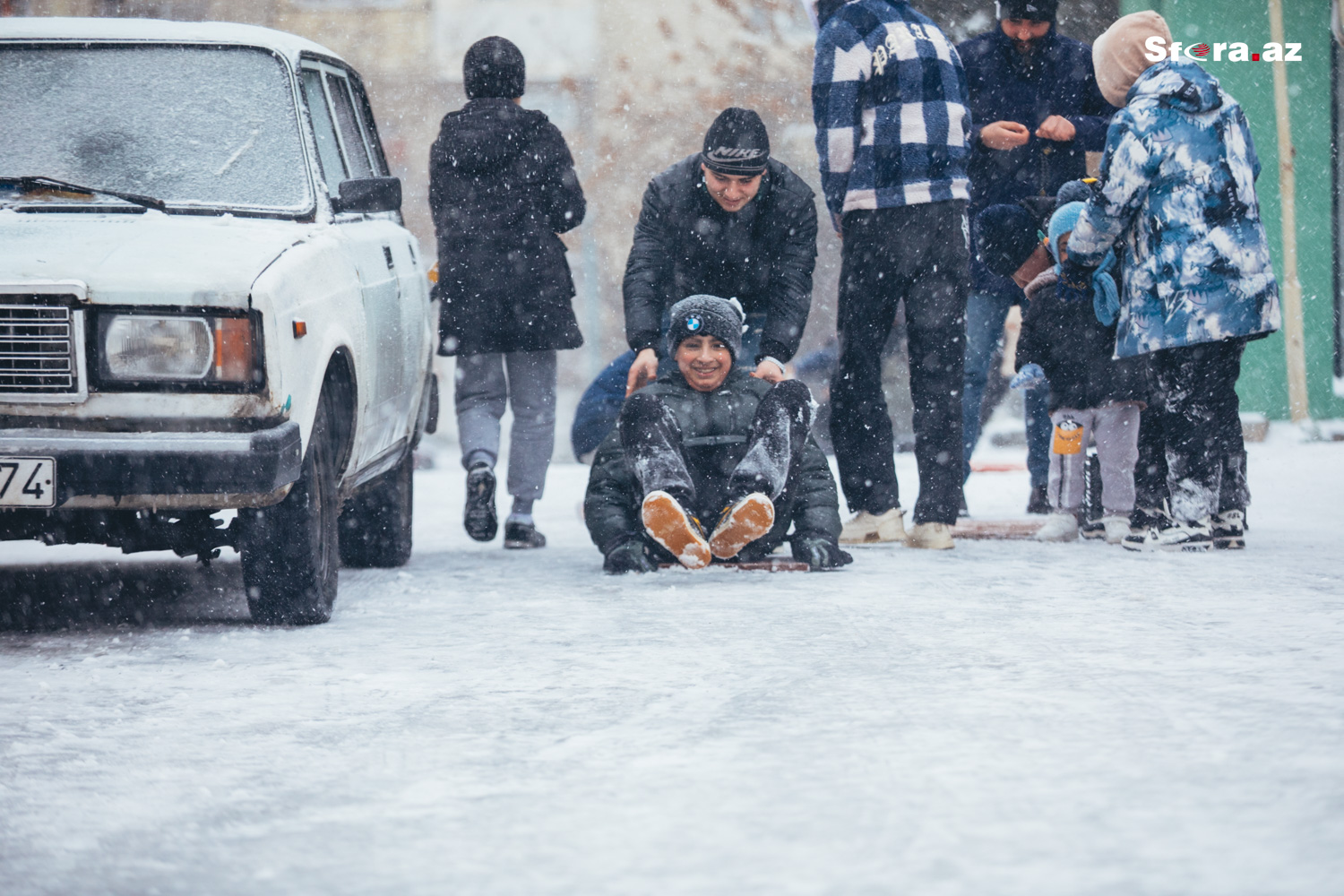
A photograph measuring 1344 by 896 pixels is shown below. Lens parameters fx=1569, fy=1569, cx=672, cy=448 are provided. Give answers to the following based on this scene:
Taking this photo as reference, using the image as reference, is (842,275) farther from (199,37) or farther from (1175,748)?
(1175,748)

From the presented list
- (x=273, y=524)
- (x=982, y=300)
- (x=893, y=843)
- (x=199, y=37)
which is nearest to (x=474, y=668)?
(x=273, y=524)

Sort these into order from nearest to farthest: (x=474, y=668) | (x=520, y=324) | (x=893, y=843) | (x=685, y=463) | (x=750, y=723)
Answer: (x=893, y=843) → (x=750, y=723) → (x=474, y=668) → (x=685, y=463) → (x=520, y=324)

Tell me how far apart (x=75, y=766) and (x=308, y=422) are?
5.09ft

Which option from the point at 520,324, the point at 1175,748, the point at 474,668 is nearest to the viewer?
the point at 1175,748

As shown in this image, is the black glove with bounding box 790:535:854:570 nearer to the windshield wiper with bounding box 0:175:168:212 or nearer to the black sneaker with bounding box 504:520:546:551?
the black sneaker with bounding box 504:520:546:551

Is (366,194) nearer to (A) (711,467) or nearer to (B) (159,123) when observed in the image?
(B) (159,123)

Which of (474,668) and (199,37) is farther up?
(199,37)

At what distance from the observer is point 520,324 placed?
681 cm

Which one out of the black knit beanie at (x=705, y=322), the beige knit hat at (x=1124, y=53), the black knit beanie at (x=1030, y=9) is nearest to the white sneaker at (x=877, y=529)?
the black knit beanie at (x=705, y=322)

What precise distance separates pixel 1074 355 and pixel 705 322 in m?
1.69

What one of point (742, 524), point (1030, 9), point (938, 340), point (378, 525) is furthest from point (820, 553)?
point (1030, 9)

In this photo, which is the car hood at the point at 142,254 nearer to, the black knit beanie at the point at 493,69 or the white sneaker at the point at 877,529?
the black knit beanie at the point at 493,69

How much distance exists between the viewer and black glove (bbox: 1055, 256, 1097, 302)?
620 centimetres

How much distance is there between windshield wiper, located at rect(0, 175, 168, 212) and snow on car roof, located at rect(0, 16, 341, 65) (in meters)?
0.71
